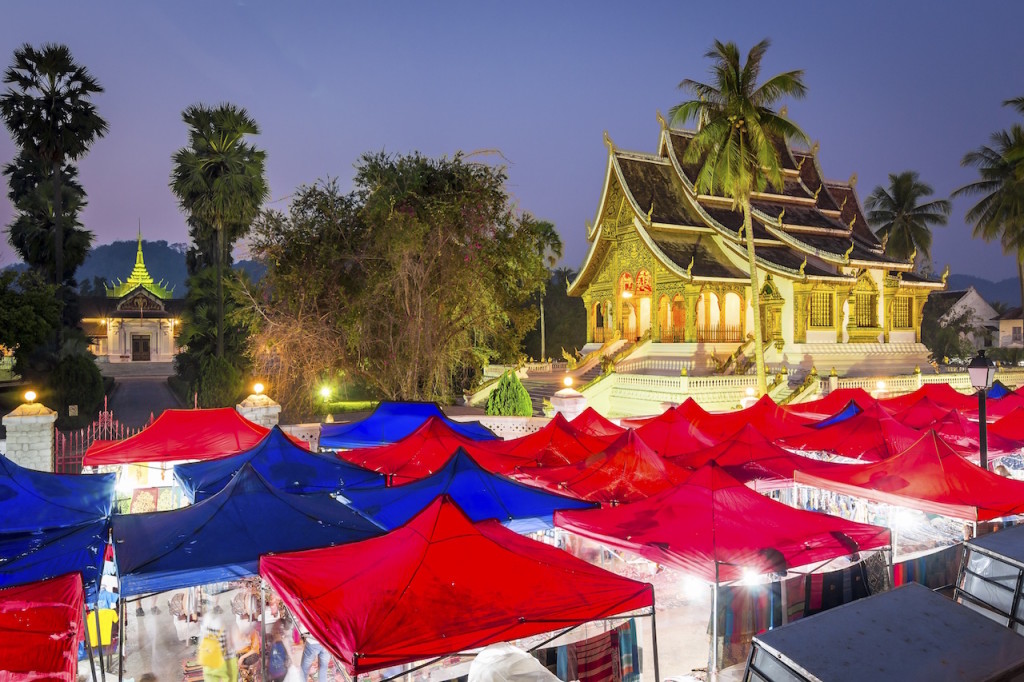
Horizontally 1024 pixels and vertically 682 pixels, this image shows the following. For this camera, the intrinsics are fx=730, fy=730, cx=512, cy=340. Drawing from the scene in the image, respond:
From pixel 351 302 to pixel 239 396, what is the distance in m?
11.3

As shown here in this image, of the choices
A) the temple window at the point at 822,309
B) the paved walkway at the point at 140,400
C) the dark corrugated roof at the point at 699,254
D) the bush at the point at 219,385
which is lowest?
the paved walkway at the point at 140,400

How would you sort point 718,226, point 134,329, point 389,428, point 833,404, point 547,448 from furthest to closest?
point 134,329
point 718,226
point 833,404
point 389,428
point 547,448

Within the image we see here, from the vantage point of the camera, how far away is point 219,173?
103ft

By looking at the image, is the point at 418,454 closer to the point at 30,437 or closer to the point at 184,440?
the point at 184,440

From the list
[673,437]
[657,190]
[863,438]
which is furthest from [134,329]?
[863,438]

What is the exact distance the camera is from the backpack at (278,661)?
7542mm

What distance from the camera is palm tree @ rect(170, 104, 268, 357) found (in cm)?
3092

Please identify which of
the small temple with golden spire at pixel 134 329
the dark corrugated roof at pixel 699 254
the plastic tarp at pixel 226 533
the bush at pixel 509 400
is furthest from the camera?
the small temple with golden spire at pixel 134 329

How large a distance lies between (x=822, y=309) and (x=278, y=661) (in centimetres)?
2825

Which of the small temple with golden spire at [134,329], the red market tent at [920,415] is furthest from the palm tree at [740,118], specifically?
the small temple with golden spire at [134,329]

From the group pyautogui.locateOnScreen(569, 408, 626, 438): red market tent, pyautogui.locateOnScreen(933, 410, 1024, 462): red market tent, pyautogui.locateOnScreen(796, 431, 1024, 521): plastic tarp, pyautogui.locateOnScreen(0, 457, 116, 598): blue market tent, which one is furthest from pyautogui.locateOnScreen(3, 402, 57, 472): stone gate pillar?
pyautogui.locateOnScreen(933, 410, 1024, 462): red market tent

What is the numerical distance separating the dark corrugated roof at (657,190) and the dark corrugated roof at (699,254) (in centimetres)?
75

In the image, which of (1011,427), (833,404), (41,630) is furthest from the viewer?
(833,404)

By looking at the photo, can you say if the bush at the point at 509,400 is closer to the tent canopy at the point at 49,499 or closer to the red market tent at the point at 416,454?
the red market tent at the point at 416,454
